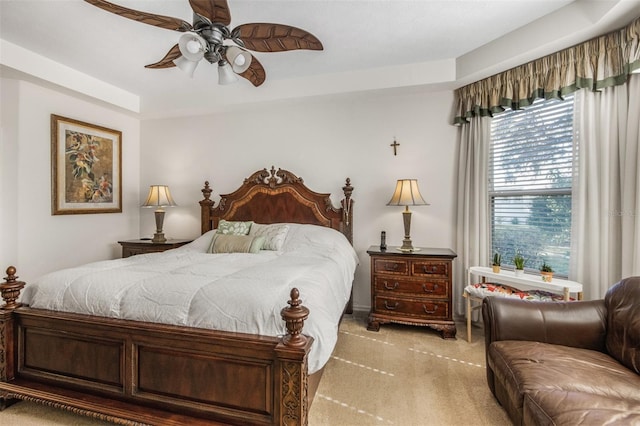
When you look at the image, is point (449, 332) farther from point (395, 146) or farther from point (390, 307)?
point (395, 146)

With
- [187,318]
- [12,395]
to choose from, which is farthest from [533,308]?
[12,395]

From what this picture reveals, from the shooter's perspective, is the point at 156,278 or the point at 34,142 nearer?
the point at 156,278

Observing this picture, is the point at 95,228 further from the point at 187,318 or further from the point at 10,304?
the point at 187,318

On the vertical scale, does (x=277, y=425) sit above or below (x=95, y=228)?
below

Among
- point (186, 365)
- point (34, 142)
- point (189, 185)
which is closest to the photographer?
point (186, 365)

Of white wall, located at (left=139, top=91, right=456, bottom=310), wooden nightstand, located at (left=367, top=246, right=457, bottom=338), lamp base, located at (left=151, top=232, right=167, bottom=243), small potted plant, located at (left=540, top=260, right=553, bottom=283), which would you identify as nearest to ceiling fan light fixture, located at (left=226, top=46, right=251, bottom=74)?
white wall, located at (left=139, top=91, right=456, bottom=310)

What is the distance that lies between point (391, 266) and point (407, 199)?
2.38 feet

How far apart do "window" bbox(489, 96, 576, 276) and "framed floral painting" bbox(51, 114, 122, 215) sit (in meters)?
4.68

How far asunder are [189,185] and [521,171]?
4.04m

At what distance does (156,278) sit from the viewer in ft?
6.03

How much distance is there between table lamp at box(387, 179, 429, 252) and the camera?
10.6 feet

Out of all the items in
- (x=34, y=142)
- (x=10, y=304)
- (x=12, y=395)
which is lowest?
(x=12, y=395)

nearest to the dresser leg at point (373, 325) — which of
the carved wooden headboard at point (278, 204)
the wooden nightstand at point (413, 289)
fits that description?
the wooden nightstand at point (413, 289)

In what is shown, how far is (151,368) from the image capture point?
5.43 ft
